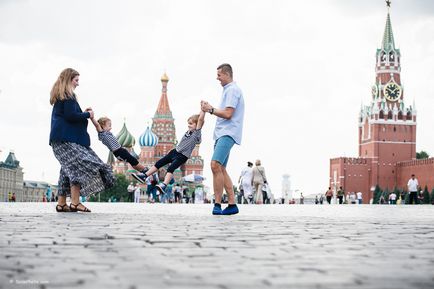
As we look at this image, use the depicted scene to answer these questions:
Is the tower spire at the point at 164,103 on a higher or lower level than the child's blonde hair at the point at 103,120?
higher

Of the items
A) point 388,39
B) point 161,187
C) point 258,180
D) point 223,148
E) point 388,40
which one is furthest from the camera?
point 388,39

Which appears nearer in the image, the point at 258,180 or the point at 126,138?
the point at 258,180

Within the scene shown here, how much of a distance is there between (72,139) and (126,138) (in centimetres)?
10303

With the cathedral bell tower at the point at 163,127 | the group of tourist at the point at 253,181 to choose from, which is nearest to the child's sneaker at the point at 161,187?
the group of tourist at the point at 253,181

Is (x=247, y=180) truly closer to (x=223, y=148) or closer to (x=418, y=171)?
(x=223, y=148)

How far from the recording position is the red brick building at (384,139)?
113188 millimetres

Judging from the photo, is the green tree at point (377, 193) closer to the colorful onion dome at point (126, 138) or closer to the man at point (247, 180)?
the colorful onion dome at point (126, 138)

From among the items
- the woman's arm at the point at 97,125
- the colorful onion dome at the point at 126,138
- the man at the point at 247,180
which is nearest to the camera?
the woman's arm at the point at 97,125

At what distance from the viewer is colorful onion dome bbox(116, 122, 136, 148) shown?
4338 inches

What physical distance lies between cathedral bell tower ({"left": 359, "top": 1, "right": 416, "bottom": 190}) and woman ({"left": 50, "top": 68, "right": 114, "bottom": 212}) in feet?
348

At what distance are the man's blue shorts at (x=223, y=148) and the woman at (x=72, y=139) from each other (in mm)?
1266

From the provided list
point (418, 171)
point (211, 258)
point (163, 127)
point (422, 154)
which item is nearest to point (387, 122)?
point (418, 171)

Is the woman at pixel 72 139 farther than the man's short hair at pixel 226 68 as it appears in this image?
No

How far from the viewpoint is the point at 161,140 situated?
381ft
